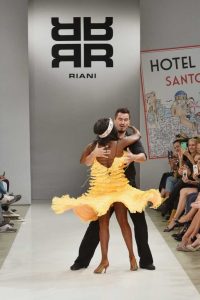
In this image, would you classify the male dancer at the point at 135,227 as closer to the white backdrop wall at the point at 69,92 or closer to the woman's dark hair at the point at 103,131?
the woman's dark hair at the point at 103,131

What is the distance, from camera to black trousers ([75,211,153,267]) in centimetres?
580

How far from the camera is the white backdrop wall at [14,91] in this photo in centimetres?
1032

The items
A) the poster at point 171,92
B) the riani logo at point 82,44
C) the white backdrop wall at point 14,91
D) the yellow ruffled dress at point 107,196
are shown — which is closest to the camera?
the yellow ruffled dress at point 107,196

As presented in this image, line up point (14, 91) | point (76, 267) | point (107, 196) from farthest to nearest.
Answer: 1. point (14, 91)
2. point (76, 267)
3. point (107, 196)

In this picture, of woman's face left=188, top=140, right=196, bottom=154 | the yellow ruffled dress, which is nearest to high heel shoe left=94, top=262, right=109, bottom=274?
the yellow ruffled dress

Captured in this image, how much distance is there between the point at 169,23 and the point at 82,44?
1.44 meters

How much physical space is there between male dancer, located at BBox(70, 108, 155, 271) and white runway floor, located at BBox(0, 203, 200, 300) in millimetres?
101

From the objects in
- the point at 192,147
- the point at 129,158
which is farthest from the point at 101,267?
the point at 192,147

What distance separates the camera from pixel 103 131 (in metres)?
5.63

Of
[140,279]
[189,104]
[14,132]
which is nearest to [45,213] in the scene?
[14,132]

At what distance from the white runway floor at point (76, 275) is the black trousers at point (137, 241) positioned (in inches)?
4.3

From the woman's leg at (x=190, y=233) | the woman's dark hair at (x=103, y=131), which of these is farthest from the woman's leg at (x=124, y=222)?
the woman's leg at (x=190, y=233)

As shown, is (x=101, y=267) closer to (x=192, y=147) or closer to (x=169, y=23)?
(x=192, y=147)

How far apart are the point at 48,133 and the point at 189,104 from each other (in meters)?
2.34
